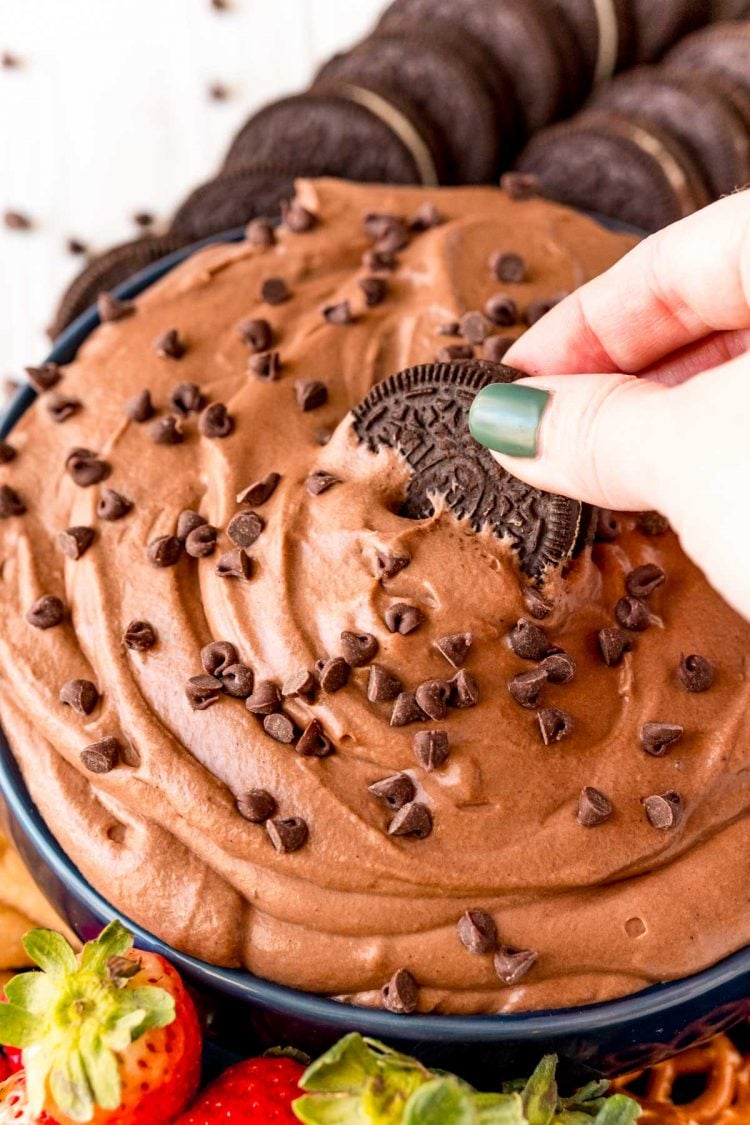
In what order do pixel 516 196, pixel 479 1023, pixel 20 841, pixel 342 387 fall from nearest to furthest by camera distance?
pixel 479 1023
pixel 20 841
pixel 342 387
pixel 516 196

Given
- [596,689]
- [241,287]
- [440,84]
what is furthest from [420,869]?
[440,84]

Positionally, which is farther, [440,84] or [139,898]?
[440,84]

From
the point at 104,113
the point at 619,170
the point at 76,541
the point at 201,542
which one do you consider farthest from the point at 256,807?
the point at 104,113

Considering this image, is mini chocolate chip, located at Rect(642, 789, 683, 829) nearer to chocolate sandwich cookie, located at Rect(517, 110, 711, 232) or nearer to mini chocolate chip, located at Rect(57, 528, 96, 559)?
mini chocolate chip, located at Rect(57, 528, 96, 559)

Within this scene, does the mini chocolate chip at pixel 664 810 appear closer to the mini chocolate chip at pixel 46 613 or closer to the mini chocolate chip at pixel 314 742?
the mini chocolate chip at pixel 314 742

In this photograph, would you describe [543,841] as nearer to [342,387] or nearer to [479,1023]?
[479,1023]
